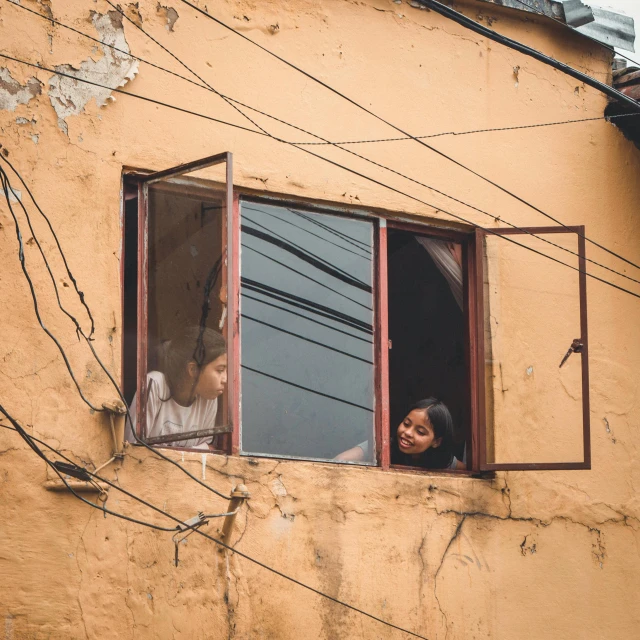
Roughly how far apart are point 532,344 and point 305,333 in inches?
54.6

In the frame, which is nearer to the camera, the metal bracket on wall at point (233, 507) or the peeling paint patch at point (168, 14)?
the metal bracket on wall at point (233, 507)

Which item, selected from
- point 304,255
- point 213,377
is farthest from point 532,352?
point 213,377

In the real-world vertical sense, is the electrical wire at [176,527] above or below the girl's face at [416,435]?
below

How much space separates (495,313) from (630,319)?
3.35 feet

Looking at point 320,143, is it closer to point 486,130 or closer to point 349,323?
point 349,323

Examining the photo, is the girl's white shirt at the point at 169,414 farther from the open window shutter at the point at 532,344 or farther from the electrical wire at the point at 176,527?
the open window shutter at the point at 532,344

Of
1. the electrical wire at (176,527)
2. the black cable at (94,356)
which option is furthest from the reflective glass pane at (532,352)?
the black cable at (94,356)

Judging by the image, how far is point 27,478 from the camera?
6.09m

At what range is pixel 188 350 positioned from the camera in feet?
21.1

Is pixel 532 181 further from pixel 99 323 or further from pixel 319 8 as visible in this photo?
pixel 99 323

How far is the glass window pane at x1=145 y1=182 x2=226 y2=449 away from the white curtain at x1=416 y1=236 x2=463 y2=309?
1660 mm

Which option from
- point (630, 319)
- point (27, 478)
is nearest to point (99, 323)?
point (27, 478)

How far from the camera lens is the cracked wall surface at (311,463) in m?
6.24

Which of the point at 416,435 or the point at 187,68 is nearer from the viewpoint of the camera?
the point at 187,68
